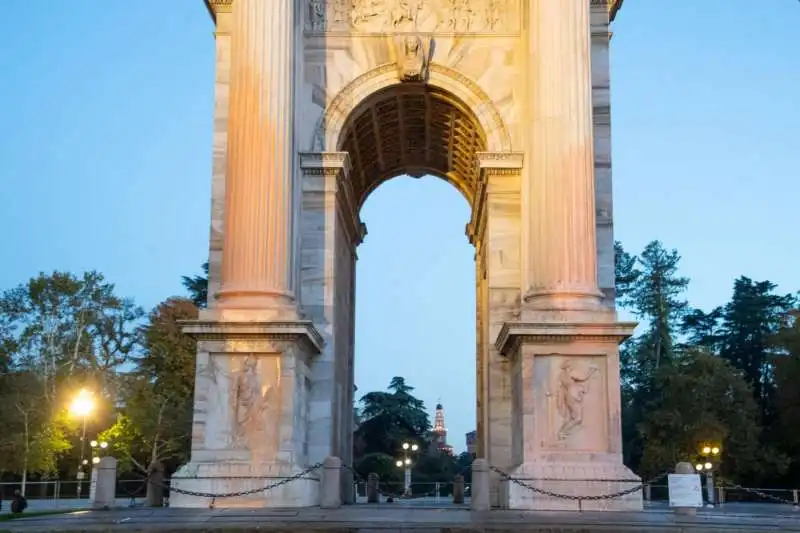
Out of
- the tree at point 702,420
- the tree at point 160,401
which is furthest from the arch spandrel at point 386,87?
the tree at point 702,420

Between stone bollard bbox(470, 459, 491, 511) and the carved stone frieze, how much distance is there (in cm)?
1332

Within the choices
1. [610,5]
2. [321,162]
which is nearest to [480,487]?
[321,162]

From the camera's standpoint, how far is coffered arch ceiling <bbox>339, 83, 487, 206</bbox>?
104 feet

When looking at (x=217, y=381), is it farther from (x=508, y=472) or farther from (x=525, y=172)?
(x=525, y=172)

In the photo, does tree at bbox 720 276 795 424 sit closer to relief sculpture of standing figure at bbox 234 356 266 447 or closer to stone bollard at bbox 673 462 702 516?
stone bollard at bbox 673 462 702 516

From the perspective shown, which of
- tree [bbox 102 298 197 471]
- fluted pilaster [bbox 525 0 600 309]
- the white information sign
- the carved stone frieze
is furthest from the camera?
tree [bbox 102 298 197 471]

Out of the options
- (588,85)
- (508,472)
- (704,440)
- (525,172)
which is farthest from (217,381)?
(704,440)

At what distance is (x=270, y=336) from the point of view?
1027 inches

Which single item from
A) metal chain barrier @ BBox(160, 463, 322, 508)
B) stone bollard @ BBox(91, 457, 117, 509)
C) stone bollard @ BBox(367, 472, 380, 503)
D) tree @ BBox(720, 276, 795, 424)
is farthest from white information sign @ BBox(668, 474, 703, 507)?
tree @ BBox(720, 276, 795, 424)

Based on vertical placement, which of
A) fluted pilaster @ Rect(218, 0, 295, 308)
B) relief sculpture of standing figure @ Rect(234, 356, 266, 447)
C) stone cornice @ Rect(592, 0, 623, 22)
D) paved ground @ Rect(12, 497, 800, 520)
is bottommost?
paved ground @ Rect(12, 497, 800, 520)

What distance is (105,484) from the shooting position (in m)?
25.4

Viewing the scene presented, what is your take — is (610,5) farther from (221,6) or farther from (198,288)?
(198,288)

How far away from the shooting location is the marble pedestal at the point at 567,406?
25703 mm

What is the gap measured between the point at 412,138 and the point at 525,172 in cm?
748
